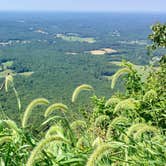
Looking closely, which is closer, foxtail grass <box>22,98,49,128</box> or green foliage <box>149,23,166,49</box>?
foxtail grass <box>22,98,49,128</box>

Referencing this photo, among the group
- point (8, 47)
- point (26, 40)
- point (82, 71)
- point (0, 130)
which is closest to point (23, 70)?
point (82, 71)

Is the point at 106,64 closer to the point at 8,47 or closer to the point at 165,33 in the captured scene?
the point at 8,47

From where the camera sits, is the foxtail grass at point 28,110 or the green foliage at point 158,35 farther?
the green foliage at point 158,35

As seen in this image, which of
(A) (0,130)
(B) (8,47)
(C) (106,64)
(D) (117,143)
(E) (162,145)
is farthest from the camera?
(B) (8,47)

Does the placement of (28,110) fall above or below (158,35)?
above

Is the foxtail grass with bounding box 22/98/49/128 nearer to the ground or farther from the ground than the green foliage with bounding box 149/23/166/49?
farther from the ground

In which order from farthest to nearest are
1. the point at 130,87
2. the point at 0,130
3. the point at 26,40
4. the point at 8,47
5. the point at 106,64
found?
the point at 26,40 < the point at 8,47 < the point at 106,64 < the point at 130,87 < the point at 0,130

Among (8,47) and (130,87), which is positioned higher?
(130,87)

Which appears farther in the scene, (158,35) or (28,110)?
(158,35)

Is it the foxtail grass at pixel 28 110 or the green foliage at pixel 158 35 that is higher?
the foxtail grass at pixel 28 110

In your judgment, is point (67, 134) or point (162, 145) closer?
point (162, 145)

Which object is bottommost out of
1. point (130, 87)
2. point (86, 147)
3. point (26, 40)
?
point (26, 40)
